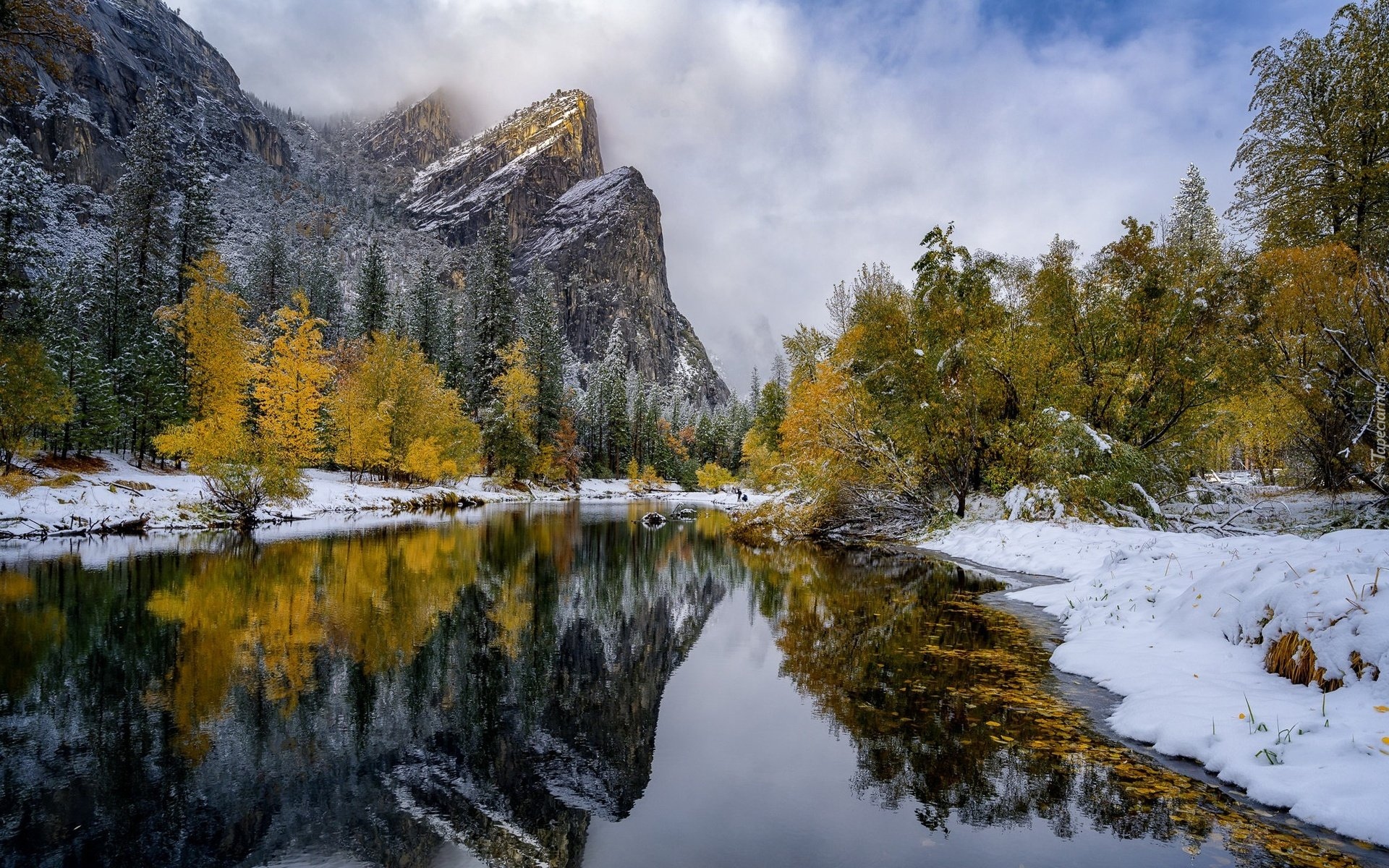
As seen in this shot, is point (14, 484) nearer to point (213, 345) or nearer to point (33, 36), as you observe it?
point (213, 345)

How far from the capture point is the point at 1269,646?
226 inches

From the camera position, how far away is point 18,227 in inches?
901

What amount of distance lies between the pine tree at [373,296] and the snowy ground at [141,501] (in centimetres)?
2066

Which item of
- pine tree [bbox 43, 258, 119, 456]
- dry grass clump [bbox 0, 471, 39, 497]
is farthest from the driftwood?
pine tree [bbox 43, 258, 119, 456]

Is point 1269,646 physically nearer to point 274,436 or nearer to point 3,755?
point 3,755

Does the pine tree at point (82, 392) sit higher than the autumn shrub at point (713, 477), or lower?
higher

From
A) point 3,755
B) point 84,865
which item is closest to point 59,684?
point 3,755

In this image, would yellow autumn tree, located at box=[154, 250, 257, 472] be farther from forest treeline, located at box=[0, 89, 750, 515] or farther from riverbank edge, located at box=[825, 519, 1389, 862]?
riverbank edge, located at box=[825, 519, 1389, 862]

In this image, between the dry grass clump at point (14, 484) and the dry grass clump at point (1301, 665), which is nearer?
the dry grass clump at point (1301, 665)

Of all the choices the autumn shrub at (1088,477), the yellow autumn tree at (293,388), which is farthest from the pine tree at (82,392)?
the autumn shrub at (1088,477)

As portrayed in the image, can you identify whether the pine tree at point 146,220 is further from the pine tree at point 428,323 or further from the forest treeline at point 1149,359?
the forest treeline at point 1149,359

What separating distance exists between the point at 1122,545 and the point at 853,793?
11.1 meters

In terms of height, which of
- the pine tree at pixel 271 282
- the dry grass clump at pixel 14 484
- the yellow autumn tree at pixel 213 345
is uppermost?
the pine tree at pixel 271 282

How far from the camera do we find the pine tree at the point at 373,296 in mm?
52688
